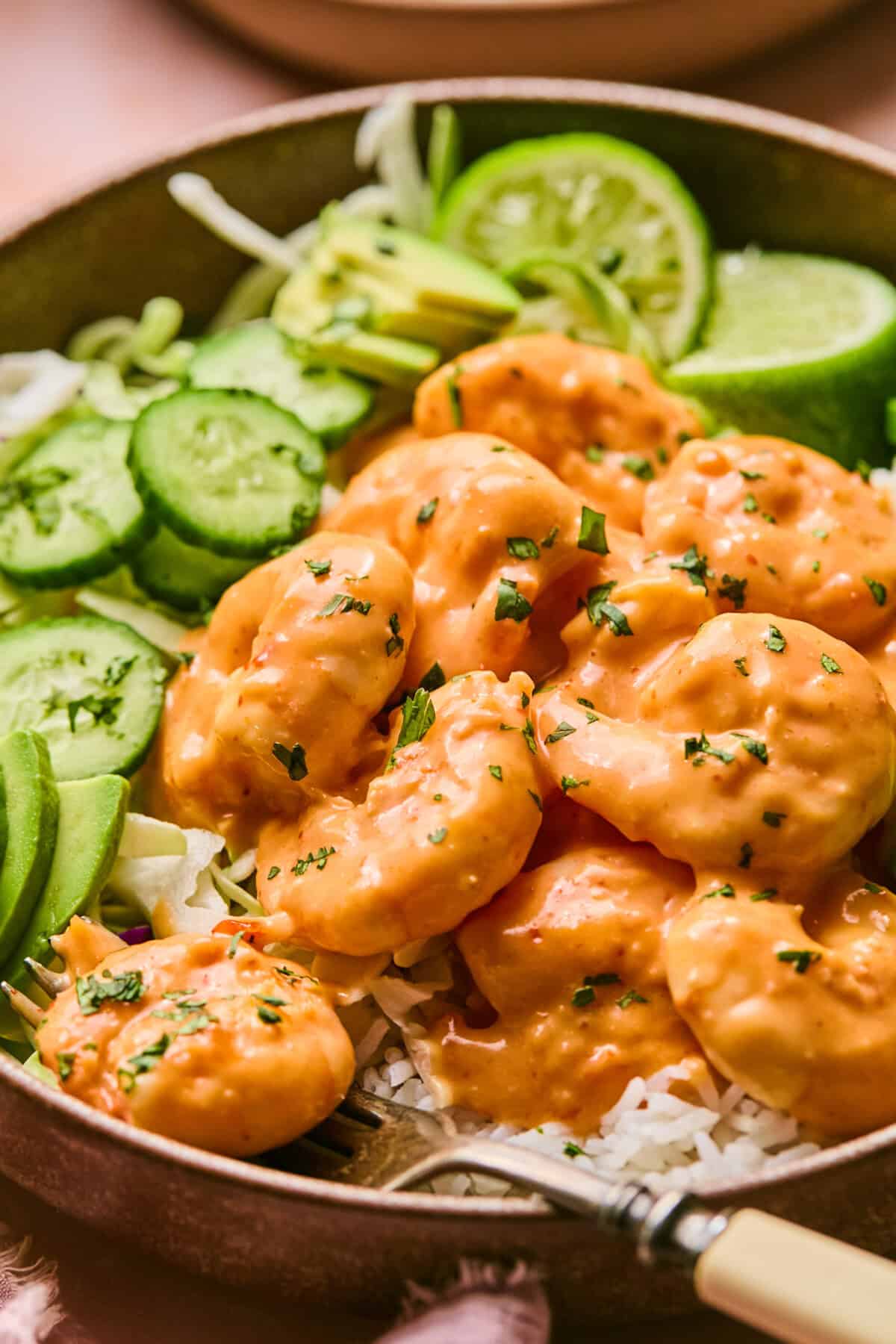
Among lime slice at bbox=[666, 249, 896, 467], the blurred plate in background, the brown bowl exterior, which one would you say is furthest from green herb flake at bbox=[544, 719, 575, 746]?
the blurred plate in background

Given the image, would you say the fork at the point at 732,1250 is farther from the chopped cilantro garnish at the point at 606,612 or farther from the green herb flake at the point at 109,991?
the chopped cilantro garnish at the point at 606,612

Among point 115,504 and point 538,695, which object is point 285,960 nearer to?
point 538,695

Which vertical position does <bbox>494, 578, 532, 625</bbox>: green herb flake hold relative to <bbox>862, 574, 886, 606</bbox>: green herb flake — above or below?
above

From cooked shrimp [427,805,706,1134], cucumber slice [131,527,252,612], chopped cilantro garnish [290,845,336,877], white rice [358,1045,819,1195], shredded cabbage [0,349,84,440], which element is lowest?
white rice [358,1045,819,1195]

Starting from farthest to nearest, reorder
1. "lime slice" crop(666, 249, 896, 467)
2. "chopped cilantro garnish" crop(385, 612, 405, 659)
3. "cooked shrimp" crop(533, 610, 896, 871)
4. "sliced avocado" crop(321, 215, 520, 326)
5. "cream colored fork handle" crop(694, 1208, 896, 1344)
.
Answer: "sliced avocado" crop(321, 215, 520, 326)
"lime slice" crop(666, 249, 896, 467)
"chopped cilantro garnish" crop(385, 612, 405, 659)
"cooked shrimp" crop(533, 610, 896, 871)
"cream colored fork handle" crop(694, 1208, 896, 1344)

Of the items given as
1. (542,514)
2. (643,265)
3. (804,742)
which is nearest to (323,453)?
(542,514)

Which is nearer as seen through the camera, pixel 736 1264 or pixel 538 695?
pixel 736 1264

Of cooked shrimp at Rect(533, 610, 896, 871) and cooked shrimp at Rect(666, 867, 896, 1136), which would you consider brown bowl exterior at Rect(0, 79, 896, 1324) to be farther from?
cooked shrimp at Rect(533, 610, 896, 871)
